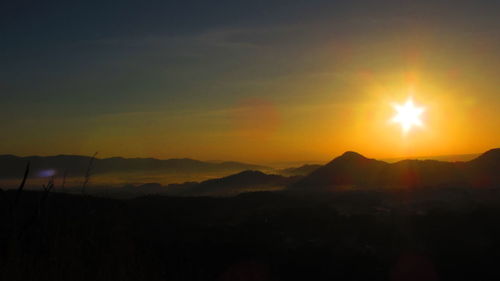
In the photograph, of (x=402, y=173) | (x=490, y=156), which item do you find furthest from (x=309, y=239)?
(x=490, y=156)

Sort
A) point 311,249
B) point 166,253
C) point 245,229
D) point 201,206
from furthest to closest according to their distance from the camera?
point 201,206, point 245,229, point 311,249, point 166,253

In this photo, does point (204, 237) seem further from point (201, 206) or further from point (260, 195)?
point (260, 195)

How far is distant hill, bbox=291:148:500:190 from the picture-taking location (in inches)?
1937

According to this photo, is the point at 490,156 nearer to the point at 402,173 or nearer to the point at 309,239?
the point at 402,173

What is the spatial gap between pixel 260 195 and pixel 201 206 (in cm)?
666

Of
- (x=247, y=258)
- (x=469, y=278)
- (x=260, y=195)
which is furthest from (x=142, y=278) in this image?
(x=260, y=195)

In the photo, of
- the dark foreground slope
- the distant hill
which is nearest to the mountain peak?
the distant hill

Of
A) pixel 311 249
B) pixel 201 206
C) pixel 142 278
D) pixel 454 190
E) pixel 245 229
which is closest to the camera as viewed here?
pixel 142 278

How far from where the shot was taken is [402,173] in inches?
2203

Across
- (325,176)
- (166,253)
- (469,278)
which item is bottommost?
(469,278)

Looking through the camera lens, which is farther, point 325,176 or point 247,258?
point 325,176

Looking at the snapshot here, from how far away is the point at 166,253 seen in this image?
55.2 ft

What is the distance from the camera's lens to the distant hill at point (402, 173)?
49.2 meters

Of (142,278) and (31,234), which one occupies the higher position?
(31,234)
